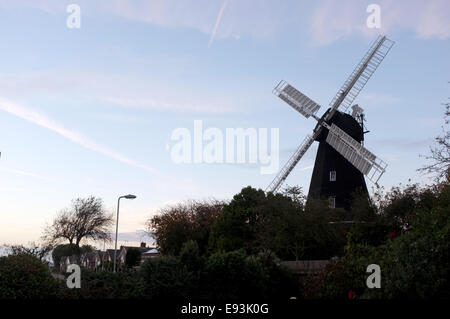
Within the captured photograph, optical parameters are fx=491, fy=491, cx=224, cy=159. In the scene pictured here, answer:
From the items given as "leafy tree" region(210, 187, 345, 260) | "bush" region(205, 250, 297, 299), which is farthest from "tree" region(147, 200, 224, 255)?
"bush" region(205, 250, 297, 299)

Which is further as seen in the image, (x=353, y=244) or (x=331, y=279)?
(x=353, y=244)

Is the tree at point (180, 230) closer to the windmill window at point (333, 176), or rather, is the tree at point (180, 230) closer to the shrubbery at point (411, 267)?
the windmill window at point (333, 176)

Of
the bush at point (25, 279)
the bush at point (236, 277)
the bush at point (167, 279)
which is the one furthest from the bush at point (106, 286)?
the bush at point (236, 277)

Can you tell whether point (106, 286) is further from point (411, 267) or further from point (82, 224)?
point (82, 224)

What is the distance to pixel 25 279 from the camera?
14.9 m

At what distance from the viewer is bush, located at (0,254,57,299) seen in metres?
14.5

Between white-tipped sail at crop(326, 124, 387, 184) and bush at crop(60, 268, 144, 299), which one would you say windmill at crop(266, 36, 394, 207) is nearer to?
white-tipped sail at crop(326, 124, 387, 184)

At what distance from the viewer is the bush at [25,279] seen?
1449 centimetres

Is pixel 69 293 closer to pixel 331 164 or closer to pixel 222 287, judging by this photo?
pixel 222 287

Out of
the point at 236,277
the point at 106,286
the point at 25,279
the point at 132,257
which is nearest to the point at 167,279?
the point at 106,286

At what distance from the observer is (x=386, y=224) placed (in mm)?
24828

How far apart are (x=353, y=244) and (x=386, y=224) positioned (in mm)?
2209

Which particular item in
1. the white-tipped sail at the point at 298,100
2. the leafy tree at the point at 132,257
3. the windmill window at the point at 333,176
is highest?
the white-tipped sail at the point at 298,100
